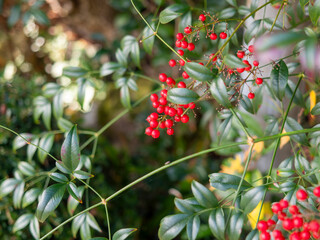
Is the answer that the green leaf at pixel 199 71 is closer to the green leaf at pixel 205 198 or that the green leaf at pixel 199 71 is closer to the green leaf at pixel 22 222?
the green leaf at pixel 205 198

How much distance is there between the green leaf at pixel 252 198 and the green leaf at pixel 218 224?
5cm

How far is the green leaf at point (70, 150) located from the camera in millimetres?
616

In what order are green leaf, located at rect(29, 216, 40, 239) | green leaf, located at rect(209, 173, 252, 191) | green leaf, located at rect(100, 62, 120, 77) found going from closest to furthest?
1. green leaf, located at rect(209, 173, 252, 191)
2. green leaf, located at rect(29, 216, 40, 239)
3. green leaf, located at rect(100, 62, 120, 77)

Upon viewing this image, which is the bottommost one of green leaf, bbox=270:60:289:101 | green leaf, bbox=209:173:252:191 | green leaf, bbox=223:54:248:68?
green leaf, bbox=209:173:252:191

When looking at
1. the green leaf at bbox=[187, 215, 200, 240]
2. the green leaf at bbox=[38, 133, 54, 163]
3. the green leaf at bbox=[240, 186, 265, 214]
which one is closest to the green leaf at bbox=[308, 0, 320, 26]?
the green leaf at bbox=[240, 186, 265, 214]

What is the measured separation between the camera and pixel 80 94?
930 mm

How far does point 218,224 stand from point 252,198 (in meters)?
0.09

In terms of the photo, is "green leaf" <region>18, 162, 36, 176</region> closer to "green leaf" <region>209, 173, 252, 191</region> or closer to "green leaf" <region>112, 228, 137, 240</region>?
"green leaf" <region>112, 228, 137, 240</region>

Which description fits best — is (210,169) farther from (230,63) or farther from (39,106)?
(230,63)

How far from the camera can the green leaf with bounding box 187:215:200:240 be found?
0.62m

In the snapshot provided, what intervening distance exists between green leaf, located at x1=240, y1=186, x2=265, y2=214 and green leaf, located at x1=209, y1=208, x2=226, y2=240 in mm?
50

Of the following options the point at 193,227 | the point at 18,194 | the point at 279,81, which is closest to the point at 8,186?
the point at 18,194

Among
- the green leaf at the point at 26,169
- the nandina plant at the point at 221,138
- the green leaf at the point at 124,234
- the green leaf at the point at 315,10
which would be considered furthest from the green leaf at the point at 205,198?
the green leaf at the point at 26,169

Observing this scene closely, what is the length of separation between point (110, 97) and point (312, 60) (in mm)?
2278
